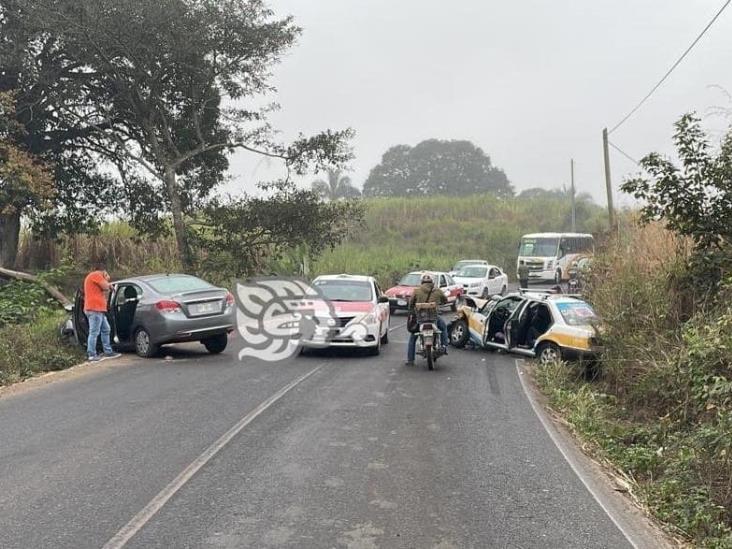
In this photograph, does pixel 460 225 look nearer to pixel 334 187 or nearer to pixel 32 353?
pixel 334 187

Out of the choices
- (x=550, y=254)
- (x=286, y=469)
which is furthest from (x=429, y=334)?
(x=550, y=254)

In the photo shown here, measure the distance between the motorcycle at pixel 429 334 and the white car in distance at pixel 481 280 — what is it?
1585cm

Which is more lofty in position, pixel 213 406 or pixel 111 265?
pixel 111 265

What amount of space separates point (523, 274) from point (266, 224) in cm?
1630

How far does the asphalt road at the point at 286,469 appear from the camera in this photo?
192 inches

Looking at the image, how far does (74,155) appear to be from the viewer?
26.0 m

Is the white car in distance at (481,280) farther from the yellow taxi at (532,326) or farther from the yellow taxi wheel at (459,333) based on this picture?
the yellow taxi at (532,326)

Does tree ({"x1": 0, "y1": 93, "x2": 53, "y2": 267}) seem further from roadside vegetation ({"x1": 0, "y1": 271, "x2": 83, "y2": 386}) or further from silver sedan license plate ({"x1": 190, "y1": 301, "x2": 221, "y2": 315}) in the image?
silver sedan license plate ({"x1": 190, "y1": 301, "x2": 221, "y2": 315})

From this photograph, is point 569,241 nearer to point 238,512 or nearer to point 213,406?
point 213,406

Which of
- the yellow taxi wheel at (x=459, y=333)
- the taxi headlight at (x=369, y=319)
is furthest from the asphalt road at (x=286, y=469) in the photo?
the yellow taxi wheel at (x=459, y=333)

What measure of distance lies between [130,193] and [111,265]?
2855mm

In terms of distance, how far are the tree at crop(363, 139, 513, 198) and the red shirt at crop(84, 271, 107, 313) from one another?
94.3 metres

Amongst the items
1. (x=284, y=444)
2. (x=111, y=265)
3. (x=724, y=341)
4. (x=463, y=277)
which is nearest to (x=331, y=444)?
(x=284, y=444)

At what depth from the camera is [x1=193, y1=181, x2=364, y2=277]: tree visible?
24484 millimetres
